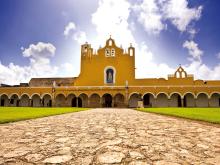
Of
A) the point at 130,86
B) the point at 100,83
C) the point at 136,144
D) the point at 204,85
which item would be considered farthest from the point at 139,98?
the point at 136,144

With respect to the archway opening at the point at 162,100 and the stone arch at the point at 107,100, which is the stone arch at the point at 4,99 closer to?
the stone arch at the point at 107,100

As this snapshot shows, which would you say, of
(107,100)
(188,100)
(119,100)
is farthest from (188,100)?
(107,100)

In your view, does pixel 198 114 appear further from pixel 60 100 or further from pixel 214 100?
pixel 60 100

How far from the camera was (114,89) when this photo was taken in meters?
33.6

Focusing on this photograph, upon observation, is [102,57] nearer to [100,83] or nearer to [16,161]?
[100,83]

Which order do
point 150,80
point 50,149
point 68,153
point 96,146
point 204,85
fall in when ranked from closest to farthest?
point 68,153 → point 50,149 → point 96,146 → point 204,85 → point 150,80

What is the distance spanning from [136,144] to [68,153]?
135 cm

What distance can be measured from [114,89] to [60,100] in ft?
33.5

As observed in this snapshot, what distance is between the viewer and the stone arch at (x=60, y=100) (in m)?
35.8

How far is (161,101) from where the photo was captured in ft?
113

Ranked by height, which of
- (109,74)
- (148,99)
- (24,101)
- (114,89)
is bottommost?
(24,101)

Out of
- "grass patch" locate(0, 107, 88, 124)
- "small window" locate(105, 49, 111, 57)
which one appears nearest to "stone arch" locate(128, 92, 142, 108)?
"small window" locate(105, 49, 111, 57)

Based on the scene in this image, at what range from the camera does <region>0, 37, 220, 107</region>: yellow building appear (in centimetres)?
3328

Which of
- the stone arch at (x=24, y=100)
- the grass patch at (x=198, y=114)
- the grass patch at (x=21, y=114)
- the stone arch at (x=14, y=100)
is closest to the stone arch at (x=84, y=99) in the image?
the stone arch at (x=24, y=100)
